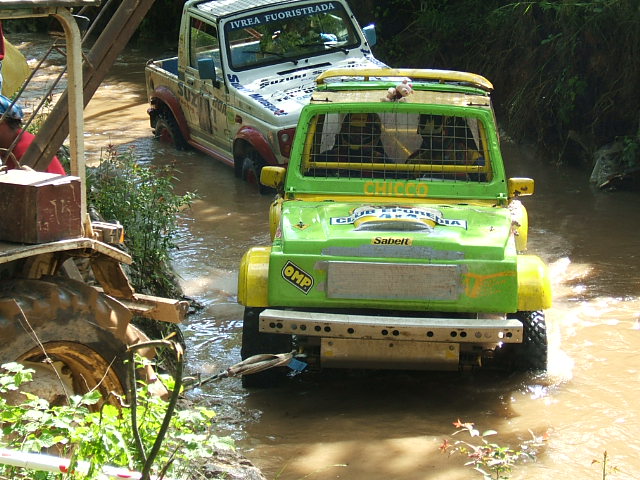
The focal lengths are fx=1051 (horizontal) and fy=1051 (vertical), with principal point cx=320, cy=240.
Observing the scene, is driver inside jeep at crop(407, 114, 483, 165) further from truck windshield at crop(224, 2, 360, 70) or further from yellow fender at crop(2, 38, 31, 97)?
truck windshield at crop(224, 2, 360, 70)

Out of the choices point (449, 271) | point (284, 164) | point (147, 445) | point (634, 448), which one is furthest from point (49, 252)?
point (284, 164)

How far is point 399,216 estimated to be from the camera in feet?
20.2

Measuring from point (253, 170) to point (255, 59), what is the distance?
49.3 inches

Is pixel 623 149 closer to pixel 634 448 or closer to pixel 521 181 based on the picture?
pixel 521 181

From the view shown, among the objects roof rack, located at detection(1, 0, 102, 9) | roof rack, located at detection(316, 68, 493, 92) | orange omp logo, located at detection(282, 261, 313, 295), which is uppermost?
roof rack, located at detection(1, 0, 102, 9)

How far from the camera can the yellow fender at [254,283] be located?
5906mm

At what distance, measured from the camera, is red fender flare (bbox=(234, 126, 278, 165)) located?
10328mm

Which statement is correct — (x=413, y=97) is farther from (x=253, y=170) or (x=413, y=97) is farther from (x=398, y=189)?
(x=253, y=170)

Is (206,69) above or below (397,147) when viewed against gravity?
below

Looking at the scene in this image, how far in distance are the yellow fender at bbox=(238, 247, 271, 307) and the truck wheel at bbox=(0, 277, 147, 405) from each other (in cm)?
144

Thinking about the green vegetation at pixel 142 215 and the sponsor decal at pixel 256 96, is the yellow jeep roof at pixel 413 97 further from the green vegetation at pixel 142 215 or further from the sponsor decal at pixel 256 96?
the sponsor decal at pixel 256 96

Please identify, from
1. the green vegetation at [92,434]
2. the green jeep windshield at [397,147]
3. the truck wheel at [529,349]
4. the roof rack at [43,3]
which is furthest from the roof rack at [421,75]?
the green vegetation at [92,434]

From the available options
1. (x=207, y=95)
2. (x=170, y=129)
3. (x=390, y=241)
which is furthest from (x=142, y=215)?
(x=170, y=129)

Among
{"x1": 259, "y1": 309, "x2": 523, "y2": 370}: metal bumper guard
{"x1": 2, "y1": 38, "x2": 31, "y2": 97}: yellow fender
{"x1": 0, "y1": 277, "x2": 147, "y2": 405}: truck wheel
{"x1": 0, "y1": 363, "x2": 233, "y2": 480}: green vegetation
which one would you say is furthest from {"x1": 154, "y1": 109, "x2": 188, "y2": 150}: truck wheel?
{"x1": 0, "y1": 363, "x2": 233, "y2": 480}: green vegetation
